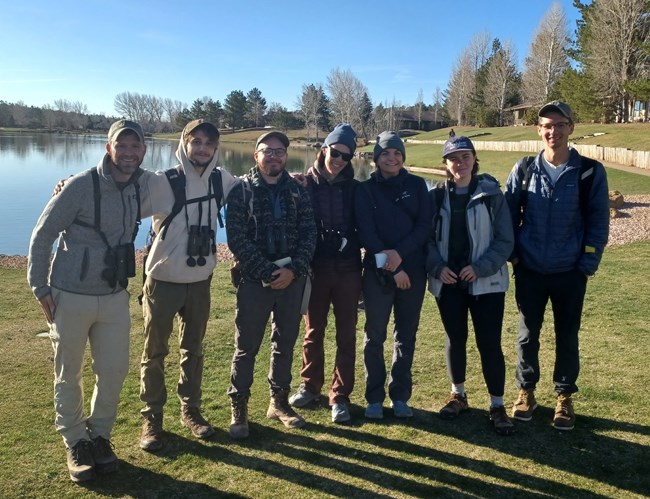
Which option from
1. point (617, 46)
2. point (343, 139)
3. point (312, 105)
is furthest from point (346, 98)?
point (343, 139)

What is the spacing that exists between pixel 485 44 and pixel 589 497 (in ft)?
308

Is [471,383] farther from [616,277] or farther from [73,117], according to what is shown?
[73,117]

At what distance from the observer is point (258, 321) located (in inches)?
149

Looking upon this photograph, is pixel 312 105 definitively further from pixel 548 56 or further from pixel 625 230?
pixel 625 230

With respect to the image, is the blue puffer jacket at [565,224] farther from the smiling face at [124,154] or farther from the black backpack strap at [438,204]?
the smiling face at [124,154]

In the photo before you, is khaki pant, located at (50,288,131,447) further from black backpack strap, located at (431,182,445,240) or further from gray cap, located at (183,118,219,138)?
black backpack strap, located at (431,182,445,240)

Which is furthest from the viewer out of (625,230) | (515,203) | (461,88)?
(461,88)

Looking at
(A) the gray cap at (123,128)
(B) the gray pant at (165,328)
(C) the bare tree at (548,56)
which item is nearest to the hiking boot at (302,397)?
(B) the gray pant at (165,328)

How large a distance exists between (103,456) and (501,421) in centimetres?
272

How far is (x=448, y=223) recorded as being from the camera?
3895 millimetres

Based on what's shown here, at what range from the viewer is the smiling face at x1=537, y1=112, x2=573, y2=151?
3756 millimetres

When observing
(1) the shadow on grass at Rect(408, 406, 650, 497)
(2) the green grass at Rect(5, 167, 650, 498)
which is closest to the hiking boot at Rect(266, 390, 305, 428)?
(2) the green grass at Rect(5, 167, 650, 498)

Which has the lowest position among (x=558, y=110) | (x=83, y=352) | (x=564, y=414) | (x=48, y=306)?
(x=564, y=414)

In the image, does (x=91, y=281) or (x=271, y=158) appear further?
(x=271, y=158)
